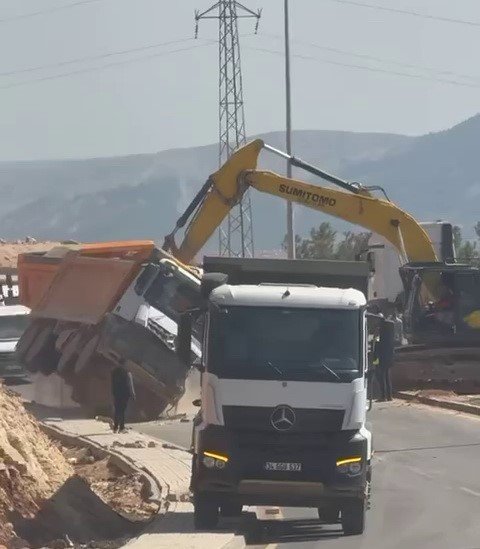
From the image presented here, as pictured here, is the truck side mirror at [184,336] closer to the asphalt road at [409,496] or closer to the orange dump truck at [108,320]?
the asphalt road at [409,496]

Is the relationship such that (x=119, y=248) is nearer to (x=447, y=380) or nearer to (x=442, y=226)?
(x=447, y=380)

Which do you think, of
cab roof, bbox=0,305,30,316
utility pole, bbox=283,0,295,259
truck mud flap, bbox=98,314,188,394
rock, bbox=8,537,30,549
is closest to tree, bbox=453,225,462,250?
utility pole, bbox=283,0,295,259

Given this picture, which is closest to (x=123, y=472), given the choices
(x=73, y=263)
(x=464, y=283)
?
(x=73, y=263)

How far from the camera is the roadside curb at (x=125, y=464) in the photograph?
18078 mm

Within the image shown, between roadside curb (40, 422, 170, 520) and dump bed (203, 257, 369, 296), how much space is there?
2843 mm

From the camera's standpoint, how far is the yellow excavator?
33.1m

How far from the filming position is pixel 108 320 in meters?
29.5

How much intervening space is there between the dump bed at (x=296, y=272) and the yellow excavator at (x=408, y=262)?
1574cm

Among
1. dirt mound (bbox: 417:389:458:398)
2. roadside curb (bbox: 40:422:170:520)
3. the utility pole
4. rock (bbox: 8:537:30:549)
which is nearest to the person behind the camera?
A: rock (bbox: 8:537:30:549)

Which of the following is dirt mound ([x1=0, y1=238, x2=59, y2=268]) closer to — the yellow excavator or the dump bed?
the yellow excavator

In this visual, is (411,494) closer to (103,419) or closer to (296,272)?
(296,272)

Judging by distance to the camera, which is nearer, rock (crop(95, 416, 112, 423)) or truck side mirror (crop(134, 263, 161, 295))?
truck side mirror (crop(134, 263, 161, 295))

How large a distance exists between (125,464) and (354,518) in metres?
6.79

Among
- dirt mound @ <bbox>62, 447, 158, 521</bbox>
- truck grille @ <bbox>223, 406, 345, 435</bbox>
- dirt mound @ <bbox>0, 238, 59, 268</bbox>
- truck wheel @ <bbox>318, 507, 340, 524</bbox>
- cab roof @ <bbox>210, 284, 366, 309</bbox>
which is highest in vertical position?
dirt mound @ <bbox>0, 238, 59, 268</bbox>
